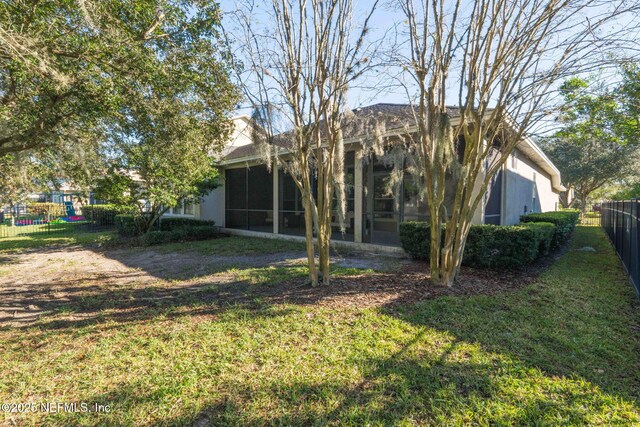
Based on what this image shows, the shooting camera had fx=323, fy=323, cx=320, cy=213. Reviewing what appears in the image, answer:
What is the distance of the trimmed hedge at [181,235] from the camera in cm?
1110

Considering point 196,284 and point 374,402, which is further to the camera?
point 196,284

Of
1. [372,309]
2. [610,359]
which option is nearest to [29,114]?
[372,309]

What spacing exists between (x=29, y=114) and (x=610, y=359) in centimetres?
773

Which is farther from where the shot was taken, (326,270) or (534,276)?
(534,276)

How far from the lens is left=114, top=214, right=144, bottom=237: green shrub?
1214 cm

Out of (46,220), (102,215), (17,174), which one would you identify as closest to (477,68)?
(17,174)

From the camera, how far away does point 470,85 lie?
185 inches

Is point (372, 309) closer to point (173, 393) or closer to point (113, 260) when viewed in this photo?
point (173, 393)

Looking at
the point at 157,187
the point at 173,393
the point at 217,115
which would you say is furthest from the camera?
the point at 157,187

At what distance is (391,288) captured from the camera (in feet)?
17.3

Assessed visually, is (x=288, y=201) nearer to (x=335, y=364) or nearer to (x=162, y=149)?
(x=162, y=149)

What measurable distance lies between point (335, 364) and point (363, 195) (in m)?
6.78

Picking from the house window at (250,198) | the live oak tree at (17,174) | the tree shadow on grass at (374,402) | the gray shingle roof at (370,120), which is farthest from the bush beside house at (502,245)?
the live oak tree at (17,174)

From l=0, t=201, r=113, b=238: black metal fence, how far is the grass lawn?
14.9 m
